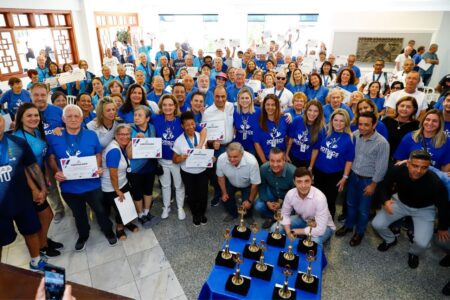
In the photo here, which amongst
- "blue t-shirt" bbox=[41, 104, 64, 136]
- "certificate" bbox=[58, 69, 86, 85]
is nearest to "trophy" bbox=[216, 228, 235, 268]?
"blue t-shirt" bbox=[41, 104, 64, 136]

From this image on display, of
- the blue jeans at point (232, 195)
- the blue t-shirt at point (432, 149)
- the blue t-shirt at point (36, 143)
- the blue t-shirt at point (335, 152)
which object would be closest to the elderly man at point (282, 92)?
the blue t-shirt at point (335, 152)

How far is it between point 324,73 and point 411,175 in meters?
3.96

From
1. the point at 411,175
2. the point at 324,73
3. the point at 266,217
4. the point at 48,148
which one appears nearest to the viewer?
the point at 411,175

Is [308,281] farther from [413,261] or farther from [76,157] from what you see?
[76,157]

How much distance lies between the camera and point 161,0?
1274 centimetres

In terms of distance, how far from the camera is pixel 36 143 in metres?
2.88

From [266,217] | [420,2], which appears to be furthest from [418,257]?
[420,2]

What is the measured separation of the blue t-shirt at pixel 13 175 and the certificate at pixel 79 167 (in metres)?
0.33

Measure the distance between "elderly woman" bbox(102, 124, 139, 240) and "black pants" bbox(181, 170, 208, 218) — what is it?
2.39 ft

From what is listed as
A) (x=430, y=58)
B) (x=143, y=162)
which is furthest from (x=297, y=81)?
(x=430, y=58)

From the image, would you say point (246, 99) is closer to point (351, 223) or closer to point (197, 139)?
point (197, 139)

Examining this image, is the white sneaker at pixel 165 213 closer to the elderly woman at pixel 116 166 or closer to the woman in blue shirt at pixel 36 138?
the elderly woman at pixel 116 166

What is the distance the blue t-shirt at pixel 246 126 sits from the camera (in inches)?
152

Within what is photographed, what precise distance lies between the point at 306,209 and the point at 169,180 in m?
1.78
